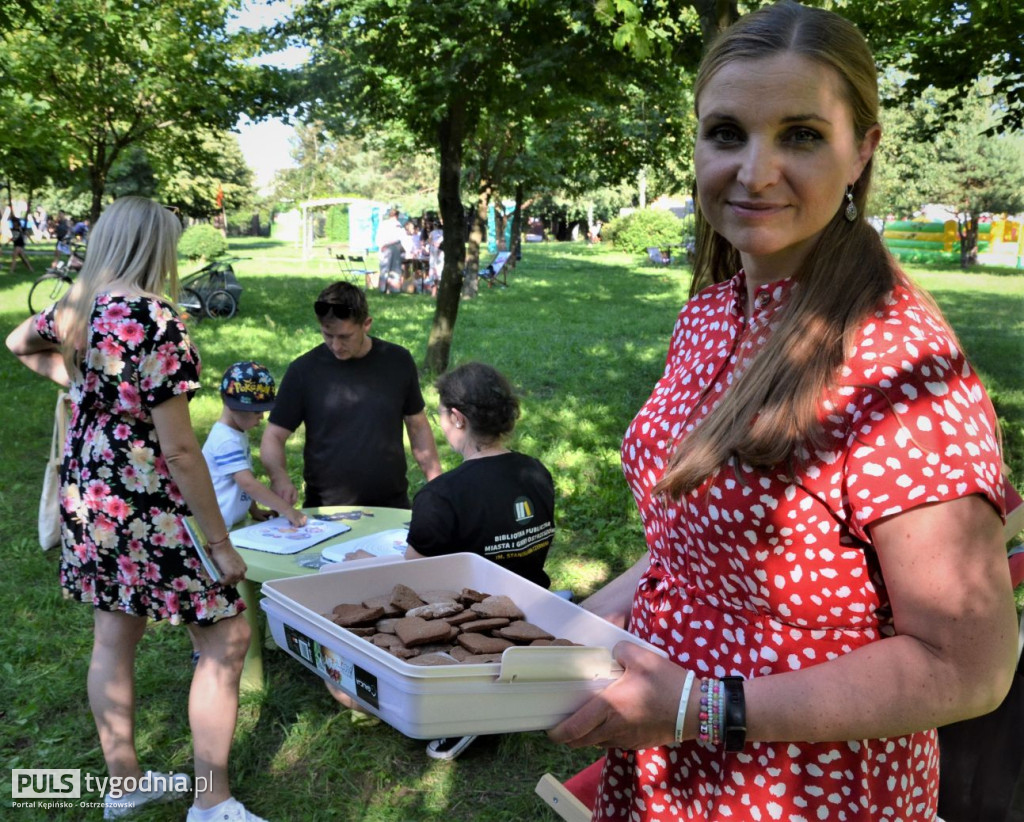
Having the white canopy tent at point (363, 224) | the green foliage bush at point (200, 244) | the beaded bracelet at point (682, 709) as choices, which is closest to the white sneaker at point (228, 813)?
the beaded bracelet at point (682, 709)

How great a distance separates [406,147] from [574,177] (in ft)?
21.8

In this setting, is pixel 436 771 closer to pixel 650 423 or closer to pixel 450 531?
pixel 450 531

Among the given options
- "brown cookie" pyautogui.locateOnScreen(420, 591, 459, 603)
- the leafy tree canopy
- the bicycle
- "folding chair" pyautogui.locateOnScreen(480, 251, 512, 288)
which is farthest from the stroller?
"brown cookie" pyautogui.locateOnScreen(420, 591, 459, 603)

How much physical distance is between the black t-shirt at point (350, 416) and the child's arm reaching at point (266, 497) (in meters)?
0.49

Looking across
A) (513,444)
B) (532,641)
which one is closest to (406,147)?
(513,444)

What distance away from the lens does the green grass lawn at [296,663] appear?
3.69 meters

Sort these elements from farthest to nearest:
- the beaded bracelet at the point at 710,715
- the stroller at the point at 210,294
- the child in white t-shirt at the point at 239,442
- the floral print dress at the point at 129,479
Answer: the stroller at the point at 210,294 < the child in white t-shirt at the point at 239,442 < the floral print dress at the point at 129,479 < the beaded bracelet at the point at 710,715

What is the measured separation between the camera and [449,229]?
950cm

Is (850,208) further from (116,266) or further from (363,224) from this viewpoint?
(363,224)

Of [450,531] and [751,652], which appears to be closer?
[751,652]

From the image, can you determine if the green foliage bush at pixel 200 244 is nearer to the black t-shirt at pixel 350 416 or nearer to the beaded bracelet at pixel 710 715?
the black t-shirt at pixel 350 416

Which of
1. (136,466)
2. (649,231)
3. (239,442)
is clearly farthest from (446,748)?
(649,231)

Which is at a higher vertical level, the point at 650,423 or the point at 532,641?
the point at 650,423

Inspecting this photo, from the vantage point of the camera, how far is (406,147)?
18.7m
